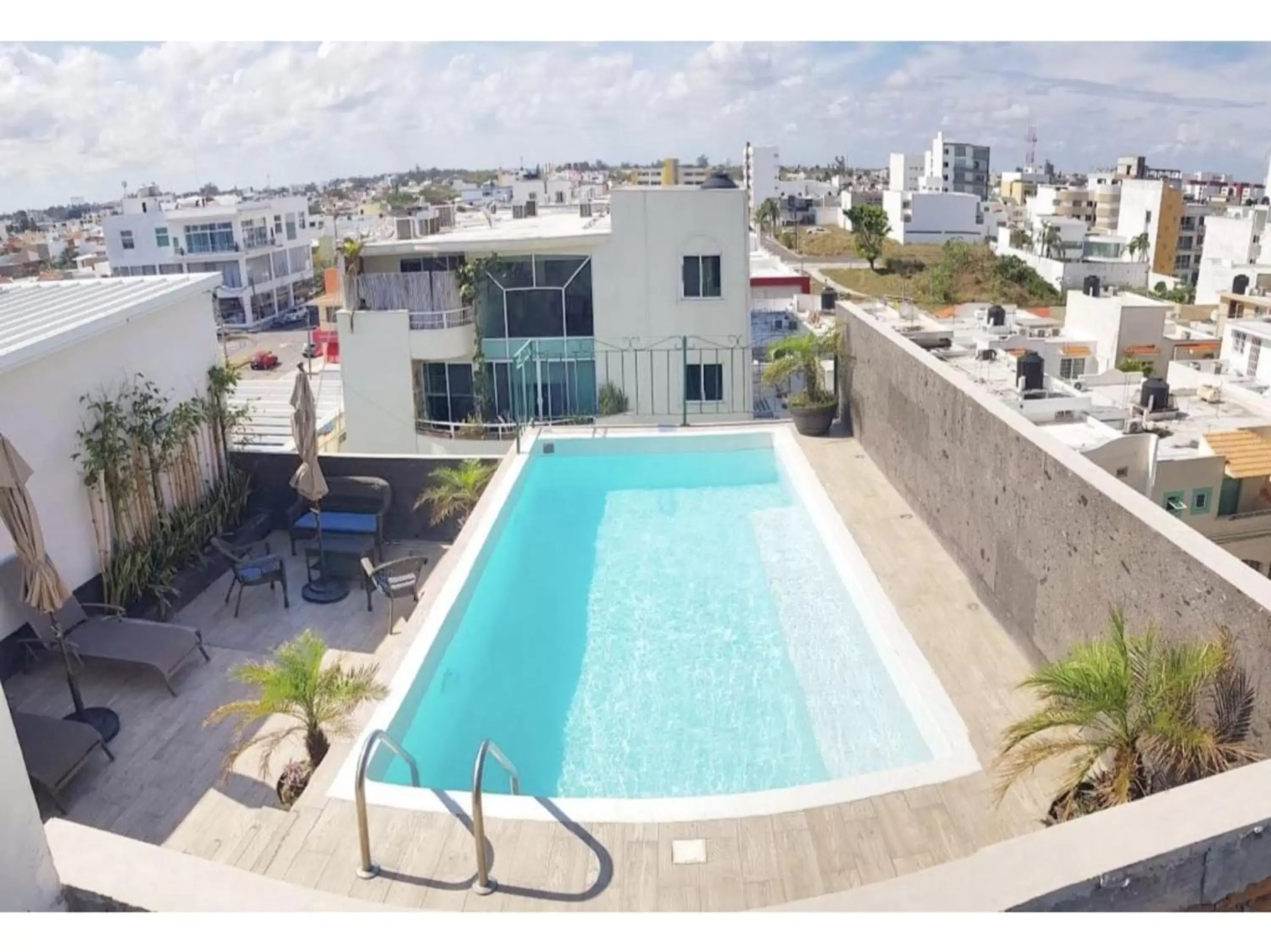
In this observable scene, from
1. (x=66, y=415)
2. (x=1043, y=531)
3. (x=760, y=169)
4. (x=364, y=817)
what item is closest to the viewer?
(x=364, y=817)

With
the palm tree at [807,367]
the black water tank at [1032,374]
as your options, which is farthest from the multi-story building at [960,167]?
the palm tree at [807,367]

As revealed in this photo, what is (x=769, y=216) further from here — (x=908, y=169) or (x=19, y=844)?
(x=19, y=844)

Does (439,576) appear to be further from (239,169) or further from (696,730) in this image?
(239,169)

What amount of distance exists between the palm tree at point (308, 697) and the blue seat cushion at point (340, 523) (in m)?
4.71

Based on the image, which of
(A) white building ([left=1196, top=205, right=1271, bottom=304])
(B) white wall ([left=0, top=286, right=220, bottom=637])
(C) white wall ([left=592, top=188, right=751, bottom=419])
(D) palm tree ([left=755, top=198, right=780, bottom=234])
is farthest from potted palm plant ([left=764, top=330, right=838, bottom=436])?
(D) palm tree ([left=755, top=198, right=780, bottom=234])

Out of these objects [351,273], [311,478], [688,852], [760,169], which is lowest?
[688,852]

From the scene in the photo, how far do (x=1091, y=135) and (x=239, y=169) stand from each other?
3006 cm

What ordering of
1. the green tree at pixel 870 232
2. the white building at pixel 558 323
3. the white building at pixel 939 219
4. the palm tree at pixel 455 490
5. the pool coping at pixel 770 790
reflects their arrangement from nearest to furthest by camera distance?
the pool coping at pixel 770 790 → the palm tree at pixel 455 490 → the white building at pixel 558 323 → the green tree at pixel 870 232 → the white building at pixel 939 219

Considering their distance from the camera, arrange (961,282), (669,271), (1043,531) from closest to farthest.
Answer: (1043,531)
(669,271)
(961,282)

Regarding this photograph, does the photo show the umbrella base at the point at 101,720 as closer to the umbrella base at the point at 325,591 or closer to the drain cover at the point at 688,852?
the umbrella base at the point at 325,591

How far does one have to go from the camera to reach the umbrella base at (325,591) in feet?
32.7

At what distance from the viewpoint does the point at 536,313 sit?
68.8 ft

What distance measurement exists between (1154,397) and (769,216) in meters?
83.3

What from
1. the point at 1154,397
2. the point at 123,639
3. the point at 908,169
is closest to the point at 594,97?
the point at 123,639
